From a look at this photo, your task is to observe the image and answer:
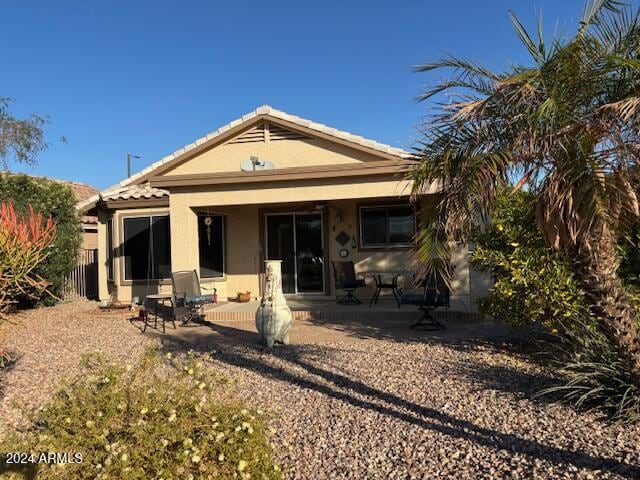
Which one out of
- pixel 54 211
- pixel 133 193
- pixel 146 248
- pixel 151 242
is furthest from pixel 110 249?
pixel 133 193

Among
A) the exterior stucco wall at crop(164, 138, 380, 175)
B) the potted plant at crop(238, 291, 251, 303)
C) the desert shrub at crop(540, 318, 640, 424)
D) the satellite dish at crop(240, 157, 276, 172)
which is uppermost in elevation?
the exterior stucco wall at crop(164, 138, 380, 175)

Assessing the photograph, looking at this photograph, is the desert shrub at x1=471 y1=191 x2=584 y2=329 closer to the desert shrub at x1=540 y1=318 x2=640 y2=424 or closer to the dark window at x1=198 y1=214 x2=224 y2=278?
the desert shrub at x1=540 y1=318 x2=640 y2=424

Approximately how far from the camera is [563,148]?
3920 millimetres

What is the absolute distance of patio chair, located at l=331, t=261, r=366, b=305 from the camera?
12.3 m

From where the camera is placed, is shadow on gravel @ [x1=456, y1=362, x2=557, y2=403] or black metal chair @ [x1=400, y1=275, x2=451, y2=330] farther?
black metal chair @ [x1=400, y1=275, x2=451, y2=330]

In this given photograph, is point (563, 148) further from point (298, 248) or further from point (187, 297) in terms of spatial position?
point (298, 248)

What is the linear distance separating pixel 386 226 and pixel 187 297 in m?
5.40

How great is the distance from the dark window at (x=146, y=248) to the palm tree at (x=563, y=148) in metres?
10.9

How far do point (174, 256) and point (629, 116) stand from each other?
978 cm

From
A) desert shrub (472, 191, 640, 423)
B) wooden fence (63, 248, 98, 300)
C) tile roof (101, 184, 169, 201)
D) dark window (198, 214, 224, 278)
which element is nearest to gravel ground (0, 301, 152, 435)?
dark window (198, 214, 224, 278)

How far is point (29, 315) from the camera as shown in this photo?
516 inches

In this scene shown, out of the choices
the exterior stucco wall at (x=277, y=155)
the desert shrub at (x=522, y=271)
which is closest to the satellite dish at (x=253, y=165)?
the exterior stucco wall at (x=277, y=155)

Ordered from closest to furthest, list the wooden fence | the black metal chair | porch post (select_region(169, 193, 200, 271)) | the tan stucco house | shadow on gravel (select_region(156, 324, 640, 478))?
1. shadow on gravel (select_region(156, 324, 640, 478))
2. the black metal chair
3. the tan stucco house
4. porch post (select_region(169, 193, 200, 271))
5. the wooden fence

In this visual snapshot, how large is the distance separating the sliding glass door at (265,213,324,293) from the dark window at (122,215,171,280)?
2.86 m
